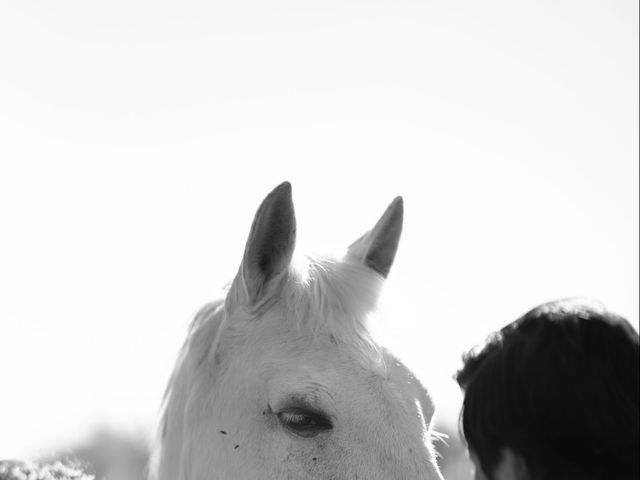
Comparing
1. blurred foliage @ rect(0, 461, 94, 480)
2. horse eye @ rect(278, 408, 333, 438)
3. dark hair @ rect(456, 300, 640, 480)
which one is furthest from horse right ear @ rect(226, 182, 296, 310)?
dark hair @ rect(456, 300, 640, 480)

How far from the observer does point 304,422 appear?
2959 millimetres

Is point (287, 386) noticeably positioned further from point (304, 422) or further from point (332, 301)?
point (332, 301)

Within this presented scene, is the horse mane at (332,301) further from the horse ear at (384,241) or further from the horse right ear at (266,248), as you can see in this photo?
the horse ear at (384,241)

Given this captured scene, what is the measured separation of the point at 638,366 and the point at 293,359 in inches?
61.0

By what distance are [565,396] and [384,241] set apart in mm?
2318

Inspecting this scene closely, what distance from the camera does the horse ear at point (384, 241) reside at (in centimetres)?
416

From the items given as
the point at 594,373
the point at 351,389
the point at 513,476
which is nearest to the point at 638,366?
the point at 594,373

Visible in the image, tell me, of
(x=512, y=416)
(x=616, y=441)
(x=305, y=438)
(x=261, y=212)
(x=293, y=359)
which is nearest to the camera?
(x=616, y=441)

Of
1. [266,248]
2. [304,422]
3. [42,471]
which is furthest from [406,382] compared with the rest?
[42,471]

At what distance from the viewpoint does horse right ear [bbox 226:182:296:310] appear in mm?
3352

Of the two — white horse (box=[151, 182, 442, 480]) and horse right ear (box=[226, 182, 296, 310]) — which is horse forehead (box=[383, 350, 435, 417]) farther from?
horse right ear (box=[226, 182, 296, 310])

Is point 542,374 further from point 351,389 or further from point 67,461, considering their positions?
Result: point 67,461

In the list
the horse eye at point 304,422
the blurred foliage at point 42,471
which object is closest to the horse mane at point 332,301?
the horse eye at point 304,422

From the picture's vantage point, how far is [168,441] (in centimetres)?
344
